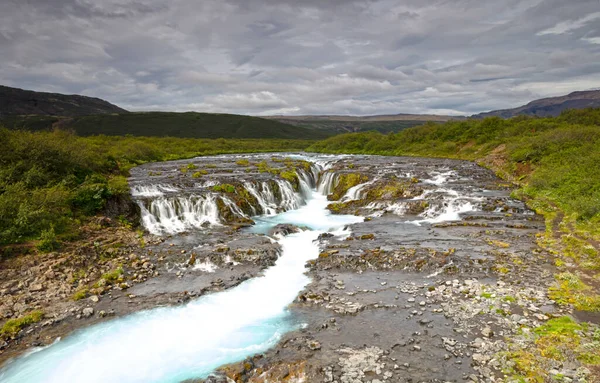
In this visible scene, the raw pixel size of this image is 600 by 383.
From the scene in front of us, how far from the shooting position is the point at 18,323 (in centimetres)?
1164

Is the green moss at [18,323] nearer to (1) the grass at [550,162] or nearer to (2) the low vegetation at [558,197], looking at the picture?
(2) the low vegetation at [558,197]

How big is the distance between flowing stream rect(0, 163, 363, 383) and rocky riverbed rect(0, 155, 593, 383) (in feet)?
2.05

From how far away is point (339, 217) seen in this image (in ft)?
88.9

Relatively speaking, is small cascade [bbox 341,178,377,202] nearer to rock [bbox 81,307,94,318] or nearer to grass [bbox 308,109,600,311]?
grass [bbox 308,109,600,311]

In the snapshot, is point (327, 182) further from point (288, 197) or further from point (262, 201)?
Result: point (262, 201)

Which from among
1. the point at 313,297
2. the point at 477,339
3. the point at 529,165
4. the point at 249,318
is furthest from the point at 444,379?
the point at 529,165

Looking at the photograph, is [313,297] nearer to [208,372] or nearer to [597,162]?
[208,372]

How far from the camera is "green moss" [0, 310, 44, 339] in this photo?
36.9 feet

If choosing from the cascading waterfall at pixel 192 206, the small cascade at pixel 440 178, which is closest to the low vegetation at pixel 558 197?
the small cascade at pixel 440 178

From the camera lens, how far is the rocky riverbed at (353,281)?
944 centimetres

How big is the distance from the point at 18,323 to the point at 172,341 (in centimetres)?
557

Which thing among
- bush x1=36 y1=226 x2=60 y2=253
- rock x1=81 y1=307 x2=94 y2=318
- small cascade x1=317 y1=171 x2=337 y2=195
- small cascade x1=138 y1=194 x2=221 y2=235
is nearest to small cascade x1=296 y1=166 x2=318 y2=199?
small cascade x1=317 y1=171 x2=337 y2=195

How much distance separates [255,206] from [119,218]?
10599 millimetres

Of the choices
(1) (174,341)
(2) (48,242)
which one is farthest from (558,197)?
(2) (48,242)
